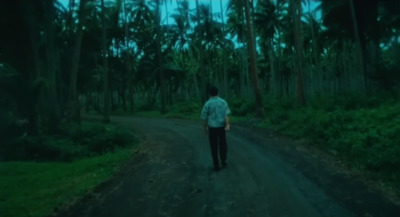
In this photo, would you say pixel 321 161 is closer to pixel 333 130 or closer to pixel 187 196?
pixel 333 130

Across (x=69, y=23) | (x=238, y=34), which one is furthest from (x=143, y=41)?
(x=69, y=23)

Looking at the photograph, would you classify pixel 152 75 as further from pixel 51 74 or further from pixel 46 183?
pixel 46 183

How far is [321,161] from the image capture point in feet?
35.2

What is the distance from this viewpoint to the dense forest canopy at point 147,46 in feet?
71.4

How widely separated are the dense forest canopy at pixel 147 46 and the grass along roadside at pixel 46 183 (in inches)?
213

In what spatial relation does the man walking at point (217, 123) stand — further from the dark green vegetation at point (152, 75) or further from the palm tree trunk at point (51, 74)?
the palm tree trunk at point (51, 74)

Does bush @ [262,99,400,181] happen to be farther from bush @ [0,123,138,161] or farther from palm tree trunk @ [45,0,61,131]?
palm tree trunk @ [45,0,61,131]

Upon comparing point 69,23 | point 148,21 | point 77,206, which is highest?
point 148,21

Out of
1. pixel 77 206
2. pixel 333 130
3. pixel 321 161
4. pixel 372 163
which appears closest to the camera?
pixel 77 206

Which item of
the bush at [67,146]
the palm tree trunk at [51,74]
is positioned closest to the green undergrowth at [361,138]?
the bush at [67,146]

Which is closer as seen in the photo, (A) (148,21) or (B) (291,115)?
(B) (291,115)

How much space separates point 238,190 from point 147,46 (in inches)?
1788

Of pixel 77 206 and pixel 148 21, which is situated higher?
pixel 148 21

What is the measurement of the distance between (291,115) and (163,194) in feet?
42.7
